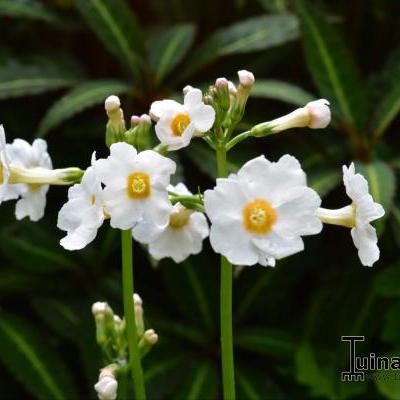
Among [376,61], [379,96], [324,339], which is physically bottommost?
[324,339]

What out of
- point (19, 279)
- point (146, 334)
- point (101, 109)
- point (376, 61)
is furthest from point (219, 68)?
point (146, 334)

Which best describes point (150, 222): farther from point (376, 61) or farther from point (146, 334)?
point (376, 61)

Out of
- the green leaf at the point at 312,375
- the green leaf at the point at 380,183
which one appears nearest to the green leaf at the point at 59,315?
the green leaf at the point at 312,375

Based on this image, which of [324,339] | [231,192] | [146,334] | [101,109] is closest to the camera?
[231,192]

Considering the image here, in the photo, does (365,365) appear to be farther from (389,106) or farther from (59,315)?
(59,315)

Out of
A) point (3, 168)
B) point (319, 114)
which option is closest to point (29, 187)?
point (3, 168)
